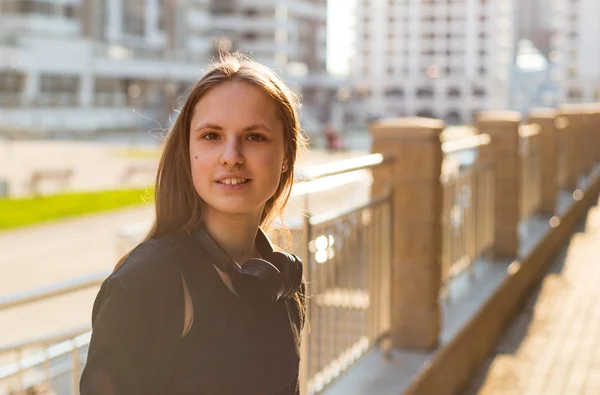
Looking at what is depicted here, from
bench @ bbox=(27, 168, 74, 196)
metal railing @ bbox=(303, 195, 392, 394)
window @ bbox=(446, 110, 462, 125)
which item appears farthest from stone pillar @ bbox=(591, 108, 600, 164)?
window @ bbox=(446, 110, 462, 125)

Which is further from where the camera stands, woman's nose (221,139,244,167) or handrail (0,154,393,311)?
handrail (0,154,393,311)

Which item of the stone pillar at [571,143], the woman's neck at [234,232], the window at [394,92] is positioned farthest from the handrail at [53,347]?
the window at [394,92]

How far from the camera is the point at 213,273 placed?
179 centimetres

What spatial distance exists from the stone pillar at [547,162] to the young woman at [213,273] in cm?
1041

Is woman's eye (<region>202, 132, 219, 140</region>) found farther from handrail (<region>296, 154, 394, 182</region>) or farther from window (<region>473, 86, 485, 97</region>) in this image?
window (<region>473, 86, 485, 97</region>)

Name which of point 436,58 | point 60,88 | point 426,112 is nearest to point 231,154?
point 60,88

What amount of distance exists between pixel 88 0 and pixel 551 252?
81.7 m

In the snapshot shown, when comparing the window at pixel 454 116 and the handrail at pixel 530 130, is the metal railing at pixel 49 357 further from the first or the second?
the window at pixel 454 116

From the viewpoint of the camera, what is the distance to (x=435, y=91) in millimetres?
153250

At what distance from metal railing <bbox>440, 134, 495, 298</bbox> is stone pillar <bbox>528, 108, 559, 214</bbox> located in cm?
354

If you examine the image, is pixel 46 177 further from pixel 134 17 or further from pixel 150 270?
pixel 134 17

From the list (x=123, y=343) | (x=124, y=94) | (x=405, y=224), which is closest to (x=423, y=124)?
(x=405, y=224)

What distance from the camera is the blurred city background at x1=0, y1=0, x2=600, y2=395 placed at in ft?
15.4

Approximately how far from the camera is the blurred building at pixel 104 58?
239ft
